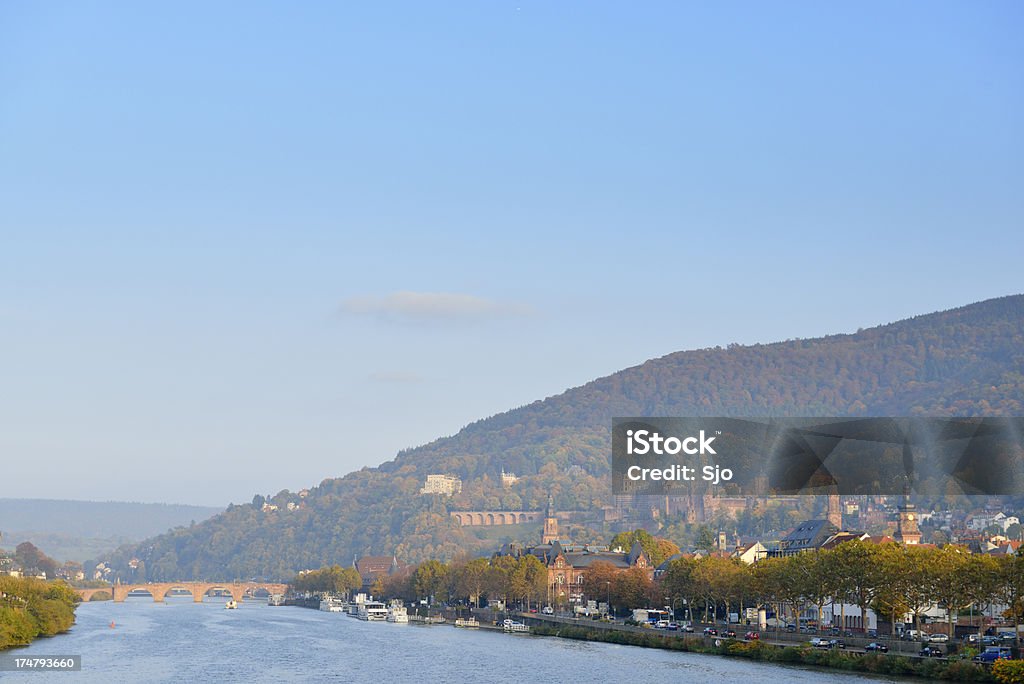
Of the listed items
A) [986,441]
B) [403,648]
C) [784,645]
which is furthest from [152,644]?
[986,441]

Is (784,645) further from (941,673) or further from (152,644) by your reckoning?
(152,644)

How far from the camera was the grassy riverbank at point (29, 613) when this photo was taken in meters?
89.2

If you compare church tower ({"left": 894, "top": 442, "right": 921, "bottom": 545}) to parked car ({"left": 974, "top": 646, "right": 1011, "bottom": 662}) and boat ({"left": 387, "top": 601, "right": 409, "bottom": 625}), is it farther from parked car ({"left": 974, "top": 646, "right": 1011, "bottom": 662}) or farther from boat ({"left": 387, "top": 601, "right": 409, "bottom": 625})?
boat ({"left": 387, "top": 601, "right": 409, "bottom": 625})

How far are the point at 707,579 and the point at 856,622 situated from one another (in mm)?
15829

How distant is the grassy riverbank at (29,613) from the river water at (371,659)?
1.36 metres

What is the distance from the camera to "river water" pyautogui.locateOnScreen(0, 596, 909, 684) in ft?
255

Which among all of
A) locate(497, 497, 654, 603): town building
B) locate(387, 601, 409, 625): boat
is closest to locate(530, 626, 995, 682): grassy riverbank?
locate(387, 601, 409, 625): boat

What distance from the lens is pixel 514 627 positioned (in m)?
132

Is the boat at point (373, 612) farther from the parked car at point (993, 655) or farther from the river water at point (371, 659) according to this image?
the parked car at point (993, 655)

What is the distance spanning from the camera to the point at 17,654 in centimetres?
8450

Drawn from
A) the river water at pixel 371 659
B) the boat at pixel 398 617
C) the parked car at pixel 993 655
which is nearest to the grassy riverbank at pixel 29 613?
the river water at pixel 371 659

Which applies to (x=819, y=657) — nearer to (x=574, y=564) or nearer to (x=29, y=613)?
(x=29, y=613)

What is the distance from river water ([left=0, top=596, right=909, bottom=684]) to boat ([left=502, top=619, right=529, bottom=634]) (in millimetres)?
2776

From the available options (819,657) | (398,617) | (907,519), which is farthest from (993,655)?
(398,617)
